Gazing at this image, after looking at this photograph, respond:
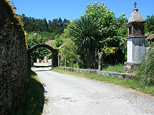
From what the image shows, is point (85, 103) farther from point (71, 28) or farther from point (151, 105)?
point (71, 28)

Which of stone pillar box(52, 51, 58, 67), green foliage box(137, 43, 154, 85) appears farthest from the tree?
stone pillar box(52, 51, 58, 67)

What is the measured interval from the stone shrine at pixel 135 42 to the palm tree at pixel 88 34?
5503mm

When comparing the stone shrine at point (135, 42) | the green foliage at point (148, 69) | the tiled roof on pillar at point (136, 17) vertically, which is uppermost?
the tiled roof on pillar at point (136, 17)

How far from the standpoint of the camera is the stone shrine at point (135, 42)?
9648 millimetres

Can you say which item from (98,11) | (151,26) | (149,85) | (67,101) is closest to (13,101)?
(67,101)

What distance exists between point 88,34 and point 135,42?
249 inches

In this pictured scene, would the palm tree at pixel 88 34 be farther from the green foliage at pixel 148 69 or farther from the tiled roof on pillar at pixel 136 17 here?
the green foliage at pixel 148 69

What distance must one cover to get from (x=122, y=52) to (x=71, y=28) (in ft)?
19.4

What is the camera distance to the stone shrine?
965 centimetres

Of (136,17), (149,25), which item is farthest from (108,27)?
(149,25)

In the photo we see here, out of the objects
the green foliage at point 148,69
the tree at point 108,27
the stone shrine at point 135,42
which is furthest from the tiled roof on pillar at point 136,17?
the tree at point 108,27

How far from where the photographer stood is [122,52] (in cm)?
1639

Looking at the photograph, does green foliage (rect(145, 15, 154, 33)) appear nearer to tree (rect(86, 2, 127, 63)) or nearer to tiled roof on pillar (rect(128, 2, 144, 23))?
tree (rect(86, 2, 127, 63))

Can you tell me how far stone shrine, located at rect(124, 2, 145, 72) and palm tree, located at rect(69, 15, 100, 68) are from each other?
550 cm
